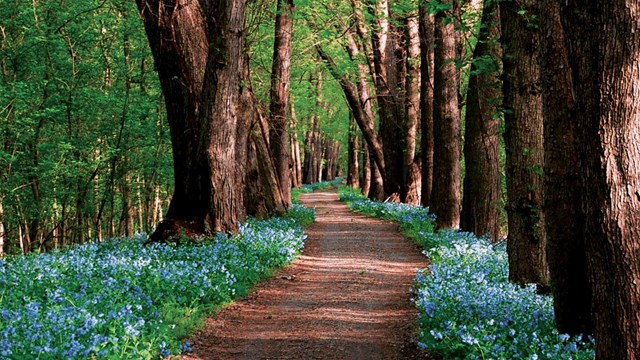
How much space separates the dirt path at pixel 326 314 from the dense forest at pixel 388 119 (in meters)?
1.78

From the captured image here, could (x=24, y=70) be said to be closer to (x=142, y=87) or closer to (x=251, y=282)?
(x=142, y=87)

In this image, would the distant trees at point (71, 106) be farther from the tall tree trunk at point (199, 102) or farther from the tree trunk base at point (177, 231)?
the tree trunk base at point (177, 231)

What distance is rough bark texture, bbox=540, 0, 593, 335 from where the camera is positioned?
18.6 feet

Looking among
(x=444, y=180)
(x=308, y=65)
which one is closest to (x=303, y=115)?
(x=308, y=65)

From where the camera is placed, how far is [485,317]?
6.27 metres

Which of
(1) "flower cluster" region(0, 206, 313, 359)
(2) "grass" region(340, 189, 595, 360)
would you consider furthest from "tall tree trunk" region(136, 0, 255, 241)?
(2) "grass" region(340, 189, 595, 360)

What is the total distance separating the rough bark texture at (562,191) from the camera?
18.6 ft

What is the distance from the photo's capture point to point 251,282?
390 inches

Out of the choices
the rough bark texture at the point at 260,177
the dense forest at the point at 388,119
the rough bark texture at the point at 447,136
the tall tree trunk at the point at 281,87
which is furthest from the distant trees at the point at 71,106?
the rough bark texture at the point at 447,136

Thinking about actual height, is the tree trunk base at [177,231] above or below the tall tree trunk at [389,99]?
below

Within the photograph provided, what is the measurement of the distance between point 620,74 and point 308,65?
76.4 ft

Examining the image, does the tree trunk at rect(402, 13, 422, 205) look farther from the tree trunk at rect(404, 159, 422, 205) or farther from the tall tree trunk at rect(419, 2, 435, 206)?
the tall tree trunk at rect(419, 2, 435, 206)

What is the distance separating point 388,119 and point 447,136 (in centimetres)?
873

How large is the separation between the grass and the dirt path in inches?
19.6
